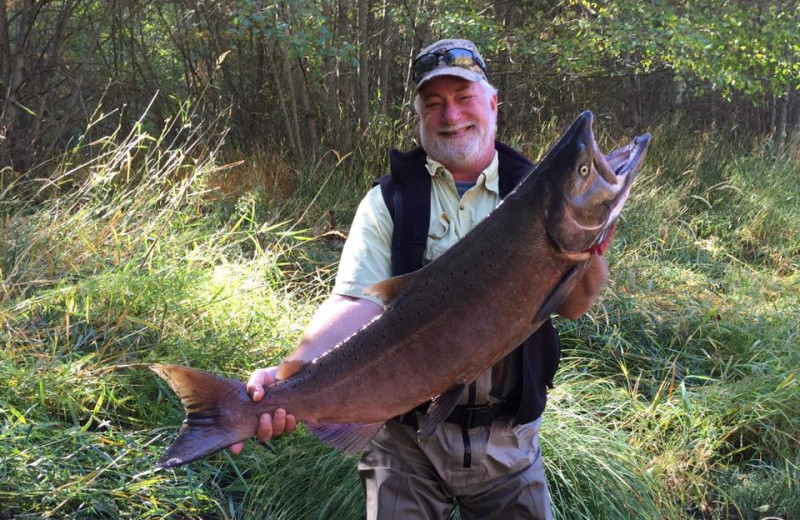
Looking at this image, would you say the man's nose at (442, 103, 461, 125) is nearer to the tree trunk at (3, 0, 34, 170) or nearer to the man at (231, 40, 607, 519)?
the man at (231, 40, 607, 519)

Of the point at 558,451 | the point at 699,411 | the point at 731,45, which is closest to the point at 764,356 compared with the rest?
the point at 699,411

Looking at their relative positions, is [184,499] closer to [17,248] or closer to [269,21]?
[17,248]

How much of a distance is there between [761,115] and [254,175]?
1250cm

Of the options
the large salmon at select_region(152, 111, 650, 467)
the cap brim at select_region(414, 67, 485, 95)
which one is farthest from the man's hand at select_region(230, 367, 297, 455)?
the cap brim at select_region(414, 67, 485, 95)

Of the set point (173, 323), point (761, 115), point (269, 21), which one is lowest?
point (761, 115)

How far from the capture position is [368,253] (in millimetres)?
2668

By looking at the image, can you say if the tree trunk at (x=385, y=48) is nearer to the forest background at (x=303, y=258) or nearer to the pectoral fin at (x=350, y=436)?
the forest background at (x=303, y=258)

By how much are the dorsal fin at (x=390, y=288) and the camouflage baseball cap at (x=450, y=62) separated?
825 mm

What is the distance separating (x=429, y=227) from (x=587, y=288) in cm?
58

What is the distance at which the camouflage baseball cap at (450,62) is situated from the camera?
2736 millimetres

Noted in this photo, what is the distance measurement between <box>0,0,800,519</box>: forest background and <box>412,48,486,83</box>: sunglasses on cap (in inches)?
76.6

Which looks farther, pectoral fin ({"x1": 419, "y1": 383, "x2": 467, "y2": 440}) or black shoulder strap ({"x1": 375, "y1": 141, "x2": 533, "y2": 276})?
black shoulder strap ({"x1": 375, "y1": 141, "x2": 533, "y2": 276})

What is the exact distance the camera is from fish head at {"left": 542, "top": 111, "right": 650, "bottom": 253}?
7.09ft

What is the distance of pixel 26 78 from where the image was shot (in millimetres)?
8297
